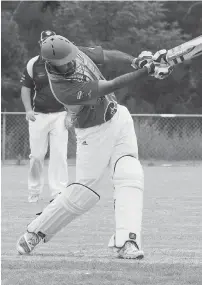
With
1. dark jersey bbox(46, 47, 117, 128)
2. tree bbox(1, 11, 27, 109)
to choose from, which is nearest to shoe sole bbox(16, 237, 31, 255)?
dark jersey bbox(46, 47, 117, 128)

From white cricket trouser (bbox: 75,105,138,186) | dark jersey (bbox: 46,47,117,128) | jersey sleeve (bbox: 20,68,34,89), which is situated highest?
dark jersey (bbox: 46,47,117,128)

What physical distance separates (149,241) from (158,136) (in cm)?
1545

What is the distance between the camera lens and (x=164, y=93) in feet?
101

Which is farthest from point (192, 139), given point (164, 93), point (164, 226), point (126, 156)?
point (126, 156)

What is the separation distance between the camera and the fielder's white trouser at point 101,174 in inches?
309

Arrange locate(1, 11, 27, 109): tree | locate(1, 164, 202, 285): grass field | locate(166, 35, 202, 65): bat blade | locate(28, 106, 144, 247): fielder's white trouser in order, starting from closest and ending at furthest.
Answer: locate(1, 164, 202, 285): grass field
locate(166, 35, 202, 65): bat blade
locate(28, 106, 144, 247): fielder's white trouser
locate(1, 11, 27, 109): tree

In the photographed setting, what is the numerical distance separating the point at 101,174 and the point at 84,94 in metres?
0.76

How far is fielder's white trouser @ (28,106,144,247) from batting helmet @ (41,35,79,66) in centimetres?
66

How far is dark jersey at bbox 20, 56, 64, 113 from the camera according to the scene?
1238 centimetres

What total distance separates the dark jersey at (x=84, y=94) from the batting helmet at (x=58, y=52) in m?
0.11

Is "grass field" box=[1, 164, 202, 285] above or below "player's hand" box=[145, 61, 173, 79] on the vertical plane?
below

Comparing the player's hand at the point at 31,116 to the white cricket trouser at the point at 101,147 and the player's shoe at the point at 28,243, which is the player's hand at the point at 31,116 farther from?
the player's shoe at the point at 28,243

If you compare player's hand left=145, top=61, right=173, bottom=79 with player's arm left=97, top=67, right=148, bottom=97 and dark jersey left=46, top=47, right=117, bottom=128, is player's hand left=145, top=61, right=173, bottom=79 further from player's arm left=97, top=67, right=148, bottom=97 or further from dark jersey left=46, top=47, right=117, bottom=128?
dark jersey left=46, top=47, right=117, bottom=128

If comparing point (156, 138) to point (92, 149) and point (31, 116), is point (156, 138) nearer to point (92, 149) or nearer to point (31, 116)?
point (31, 116)
